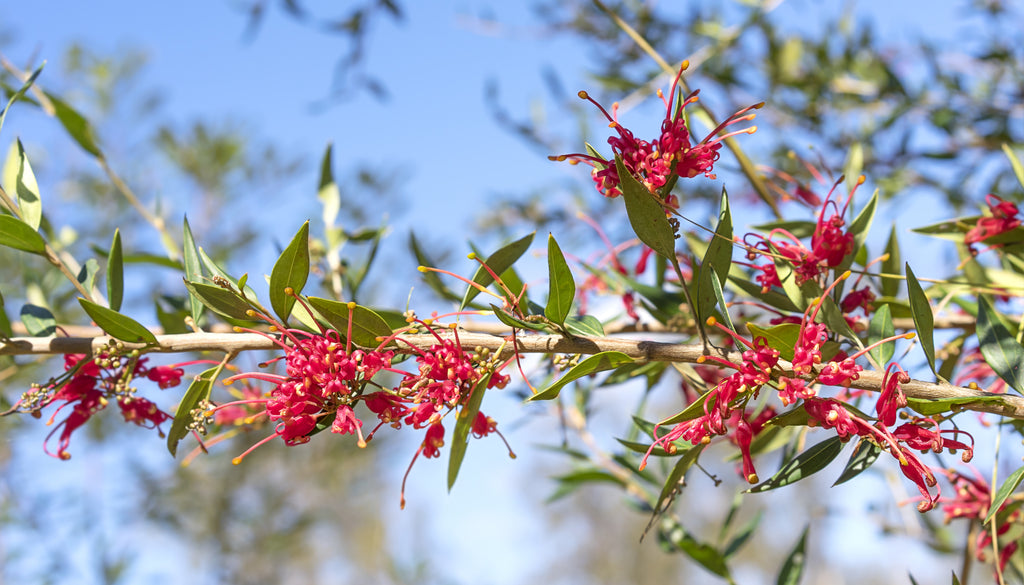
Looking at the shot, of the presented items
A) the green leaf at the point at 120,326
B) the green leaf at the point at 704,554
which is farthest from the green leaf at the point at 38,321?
the green leaf at the point at 704,554

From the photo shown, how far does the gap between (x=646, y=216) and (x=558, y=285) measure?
90 mm

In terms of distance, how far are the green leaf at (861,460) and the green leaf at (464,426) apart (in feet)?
1.02

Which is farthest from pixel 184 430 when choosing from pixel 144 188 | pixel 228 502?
pixel 144 188

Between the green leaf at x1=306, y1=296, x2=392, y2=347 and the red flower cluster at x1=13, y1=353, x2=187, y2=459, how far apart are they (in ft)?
0.78

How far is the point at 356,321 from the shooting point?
0.61 metres

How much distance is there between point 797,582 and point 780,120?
4.39 ft

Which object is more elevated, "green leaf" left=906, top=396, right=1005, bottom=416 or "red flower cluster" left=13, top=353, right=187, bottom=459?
"green leaf" left=906, top=396, right=1005, bottom=416

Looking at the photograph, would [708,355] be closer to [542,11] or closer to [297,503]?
[542,11]

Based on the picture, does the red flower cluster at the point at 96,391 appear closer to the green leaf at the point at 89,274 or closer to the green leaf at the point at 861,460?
the green leaf at the point at 89,274

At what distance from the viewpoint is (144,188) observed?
6195 mm

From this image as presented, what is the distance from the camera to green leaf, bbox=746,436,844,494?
2.03 feet

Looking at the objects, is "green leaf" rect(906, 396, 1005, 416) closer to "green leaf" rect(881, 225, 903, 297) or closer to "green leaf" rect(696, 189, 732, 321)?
"green leaf" rect(696, 189, 732, 321)

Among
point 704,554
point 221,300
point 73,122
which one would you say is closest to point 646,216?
point 221,300

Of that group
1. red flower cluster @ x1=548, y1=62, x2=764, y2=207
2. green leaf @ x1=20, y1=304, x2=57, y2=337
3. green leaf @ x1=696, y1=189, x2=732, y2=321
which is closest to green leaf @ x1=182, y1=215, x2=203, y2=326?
green leaf @ x1=20, y1=304, x2=57, y2=337
